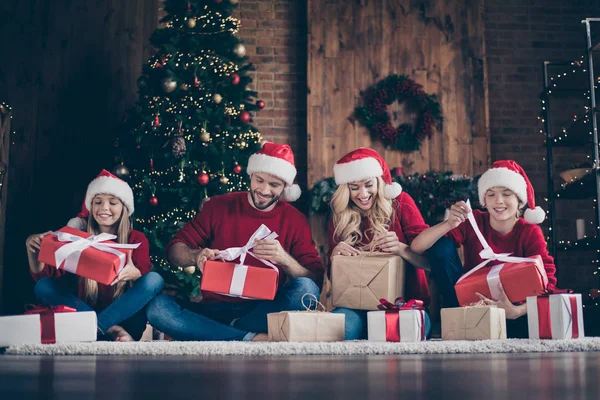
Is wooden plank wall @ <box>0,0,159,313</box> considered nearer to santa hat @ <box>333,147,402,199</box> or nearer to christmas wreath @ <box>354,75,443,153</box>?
christmas wreath @ <box>354,75,443,153</box>

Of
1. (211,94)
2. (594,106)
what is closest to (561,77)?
(594,106)

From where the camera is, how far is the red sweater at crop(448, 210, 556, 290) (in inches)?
111

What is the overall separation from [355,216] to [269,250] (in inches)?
15.8

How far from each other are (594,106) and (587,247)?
937 millimetres

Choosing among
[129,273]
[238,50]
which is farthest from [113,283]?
[238,50]

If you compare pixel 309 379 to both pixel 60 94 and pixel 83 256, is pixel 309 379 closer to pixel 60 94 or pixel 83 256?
pixel 83 256

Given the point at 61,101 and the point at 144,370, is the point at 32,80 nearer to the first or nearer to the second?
the point at 61,101

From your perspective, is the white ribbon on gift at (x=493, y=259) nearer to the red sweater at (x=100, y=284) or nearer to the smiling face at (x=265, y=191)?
the smiling face at (x=265, y=191)

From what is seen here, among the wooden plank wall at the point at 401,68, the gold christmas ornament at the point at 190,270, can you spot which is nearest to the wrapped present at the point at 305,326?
the gold christmas ornament at the point at 190,270

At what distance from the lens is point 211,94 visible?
4566 mm

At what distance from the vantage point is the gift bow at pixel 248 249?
110 inches

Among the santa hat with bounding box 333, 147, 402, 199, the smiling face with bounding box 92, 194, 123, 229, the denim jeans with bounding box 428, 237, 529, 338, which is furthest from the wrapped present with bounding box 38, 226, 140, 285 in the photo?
the denim jeans with bounding box 428, 237, 529, 338

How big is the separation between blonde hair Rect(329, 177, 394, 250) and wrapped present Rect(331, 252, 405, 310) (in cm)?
13

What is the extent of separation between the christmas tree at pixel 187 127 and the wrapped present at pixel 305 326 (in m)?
1.72
